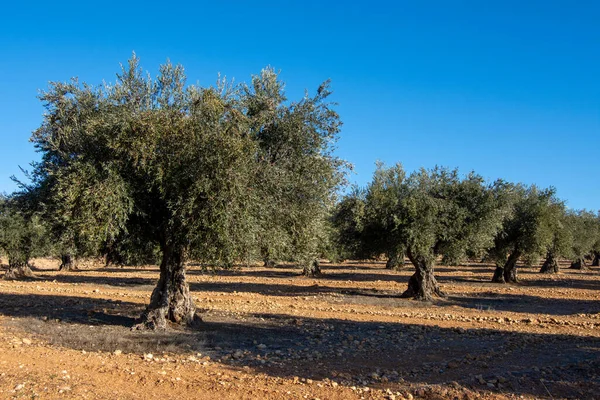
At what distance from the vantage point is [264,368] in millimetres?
10336

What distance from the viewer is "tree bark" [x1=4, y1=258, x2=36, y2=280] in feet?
117

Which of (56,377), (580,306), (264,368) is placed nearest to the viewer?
(56,377)

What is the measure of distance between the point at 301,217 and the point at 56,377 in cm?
834

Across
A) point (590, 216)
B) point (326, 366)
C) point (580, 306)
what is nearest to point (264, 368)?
point (326, 366)

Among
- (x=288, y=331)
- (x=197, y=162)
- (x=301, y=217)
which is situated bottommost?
(x=288, y=331)

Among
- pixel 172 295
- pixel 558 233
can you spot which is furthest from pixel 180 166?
pixel 558 233

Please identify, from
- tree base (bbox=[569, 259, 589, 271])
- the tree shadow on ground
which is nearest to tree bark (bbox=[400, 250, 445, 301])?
the tree shadow on ground

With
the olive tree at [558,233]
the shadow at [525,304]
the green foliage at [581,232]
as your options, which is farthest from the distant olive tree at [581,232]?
the shadow at [525,304]

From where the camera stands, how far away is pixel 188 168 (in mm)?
13062

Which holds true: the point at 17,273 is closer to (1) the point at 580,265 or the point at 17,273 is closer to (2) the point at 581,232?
(2) the point at 581,232

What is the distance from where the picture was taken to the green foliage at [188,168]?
1283 cm

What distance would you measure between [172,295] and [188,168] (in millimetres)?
4783

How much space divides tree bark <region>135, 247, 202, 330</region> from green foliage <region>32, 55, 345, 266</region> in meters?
0.68

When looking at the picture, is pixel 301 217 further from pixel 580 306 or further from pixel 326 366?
pixel 580 306
